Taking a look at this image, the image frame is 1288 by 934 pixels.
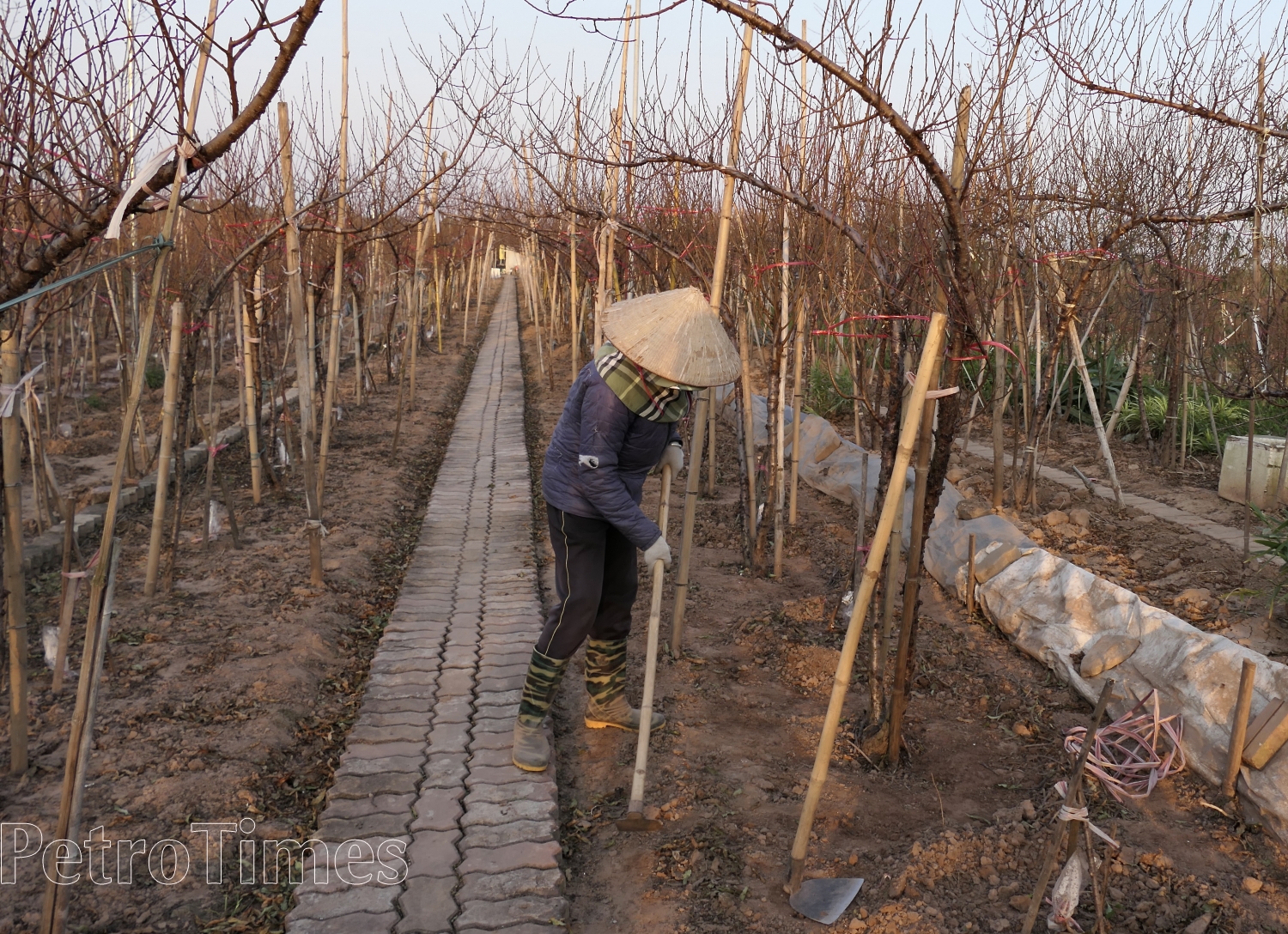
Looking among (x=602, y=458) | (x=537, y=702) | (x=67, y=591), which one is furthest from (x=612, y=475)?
(x=67, y=591)

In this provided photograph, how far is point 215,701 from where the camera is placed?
384cm

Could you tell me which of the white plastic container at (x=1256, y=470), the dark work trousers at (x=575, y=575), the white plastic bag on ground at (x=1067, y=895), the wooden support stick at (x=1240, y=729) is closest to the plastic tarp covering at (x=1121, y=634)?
the wooden support stick at (x=1240, y=729)

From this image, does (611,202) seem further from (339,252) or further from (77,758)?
(77,758)

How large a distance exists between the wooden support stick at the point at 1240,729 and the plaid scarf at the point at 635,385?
6.50 feet

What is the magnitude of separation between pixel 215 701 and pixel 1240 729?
372 cm

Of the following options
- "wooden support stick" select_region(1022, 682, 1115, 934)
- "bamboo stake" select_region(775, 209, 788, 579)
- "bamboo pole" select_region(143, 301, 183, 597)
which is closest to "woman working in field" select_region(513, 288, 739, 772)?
"wooden support stick" select_region(1022, 682, 1115, 934)

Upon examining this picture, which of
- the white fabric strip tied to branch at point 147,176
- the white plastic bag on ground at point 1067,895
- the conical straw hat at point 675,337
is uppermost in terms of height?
the white fabric strip tied to branch at point 147,176

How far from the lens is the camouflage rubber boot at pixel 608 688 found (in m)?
3.77

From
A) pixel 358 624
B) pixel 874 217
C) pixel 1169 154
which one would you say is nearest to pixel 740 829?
pixel 874 217

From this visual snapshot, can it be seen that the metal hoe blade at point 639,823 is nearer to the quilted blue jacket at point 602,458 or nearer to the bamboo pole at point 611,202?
the quilted blue jacket at point 602,458

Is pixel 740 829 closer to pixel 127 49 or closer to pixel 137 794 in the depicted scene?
pixel 137 794

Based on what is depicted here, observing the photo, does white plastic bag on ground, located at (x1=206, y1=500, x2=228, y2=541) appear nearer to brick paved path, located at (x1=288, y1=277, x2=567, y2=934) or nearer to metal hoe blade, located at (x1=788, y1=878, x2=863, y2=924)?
brick paved path, located at (x1=288, y1=277, x2=567, y2=934)

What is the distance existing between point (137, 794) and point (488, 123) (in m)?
6.35

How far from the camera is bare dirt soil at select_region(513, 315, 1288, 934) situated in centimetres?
265
